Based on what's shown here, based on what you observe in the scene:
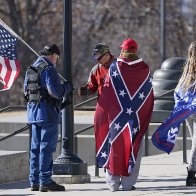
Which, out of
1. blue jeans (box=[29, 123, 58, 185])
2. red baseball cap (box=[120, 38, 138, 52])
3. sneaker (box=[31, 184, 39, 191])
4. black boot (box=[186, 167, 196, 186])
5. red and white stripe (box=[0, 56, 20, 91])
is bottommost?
sneaker (box=[31, 184, 39, 191])

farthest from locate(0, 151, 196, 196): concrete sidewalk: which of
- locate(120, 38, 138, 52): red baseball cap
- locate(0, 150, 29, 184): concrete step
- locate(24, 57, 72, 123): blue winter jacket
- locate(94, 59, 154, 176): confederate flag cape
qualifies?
locate(120, 38, 138, 52): red baseball cap

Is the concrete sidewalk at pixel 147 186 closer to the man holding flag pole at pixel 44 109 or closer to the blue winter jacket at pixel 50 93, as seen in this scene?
the man holding flag pole at pixel 44 109

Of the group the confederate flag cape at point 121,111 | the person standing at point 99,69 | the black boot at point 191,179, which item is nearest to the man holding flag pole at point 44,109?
the person standing at point 99,69

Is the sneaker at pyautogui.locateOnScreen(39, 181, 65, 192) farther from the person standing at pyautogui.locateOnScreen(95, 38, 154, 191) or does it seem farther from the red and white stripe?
the red and white stripe

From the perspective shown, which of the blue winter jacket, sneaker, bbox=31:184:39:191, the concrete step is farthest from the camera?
the concrete step

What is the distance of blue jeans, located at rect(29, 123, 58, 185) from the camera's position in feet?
42.4

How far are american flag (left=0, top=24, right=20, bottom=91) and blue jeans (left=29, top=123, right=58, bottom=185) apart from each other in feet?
2.70

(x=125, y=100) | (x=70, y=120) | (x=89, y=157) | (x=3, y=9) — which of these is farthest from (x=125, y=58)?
(x=3, y=9)

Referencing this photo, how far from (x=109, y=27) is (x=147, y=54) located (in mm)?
1677

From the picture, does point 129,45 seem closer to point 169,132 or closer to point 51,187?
point 169,132

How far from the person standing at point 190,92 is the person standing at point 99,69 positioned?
86 centimetres

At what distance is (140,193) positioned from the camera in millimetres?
12766

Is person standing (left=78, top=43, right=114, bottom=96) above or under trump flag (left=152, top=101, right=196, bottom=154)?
above

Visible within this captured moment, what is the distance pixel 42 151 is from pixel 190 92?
5.97 feet
